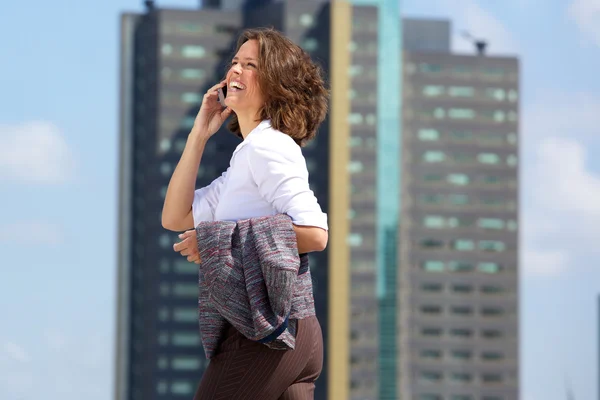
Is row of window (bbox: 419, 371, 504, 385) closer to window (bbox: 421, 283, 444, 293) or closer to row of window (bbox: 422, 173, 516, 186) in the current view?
window (bbox: 421, 283, 444, 293)

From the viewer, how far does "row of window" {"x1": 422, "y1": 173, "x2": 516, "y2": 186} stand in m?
116

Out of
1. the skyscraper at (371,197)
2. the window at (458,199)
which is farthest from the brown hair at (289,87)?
the window at (458,199)

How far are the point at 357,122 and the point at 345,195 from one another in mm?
6421

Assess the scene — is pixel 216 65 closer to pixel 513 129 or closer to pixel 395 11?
pixel 395 11

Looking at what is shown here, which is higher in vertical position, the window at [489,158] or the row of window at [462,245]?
the window at [489,158]

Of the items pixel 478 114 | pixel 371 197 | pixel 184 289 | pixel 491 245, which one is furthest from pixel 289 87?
pixel 478 114

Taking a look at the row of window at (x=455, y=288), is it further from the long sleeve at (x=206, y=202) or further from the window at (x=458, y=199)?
the long sleeve at (x=206, y=202)

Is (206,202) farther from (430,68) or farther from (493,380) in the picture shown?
(430,68)

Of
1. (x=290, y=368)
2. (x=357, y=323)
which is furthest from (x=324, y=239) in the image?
(x=357, y=323)

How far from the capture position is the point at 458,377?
11194 centimetres

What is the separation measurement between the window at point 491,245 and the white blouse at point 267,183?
372 feet

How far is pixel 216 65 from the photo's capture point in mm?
111312

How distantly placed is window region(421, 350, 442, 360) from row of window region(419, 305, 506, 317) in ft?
11.3

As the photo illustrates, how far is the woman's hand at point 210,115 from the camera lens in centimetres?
325
